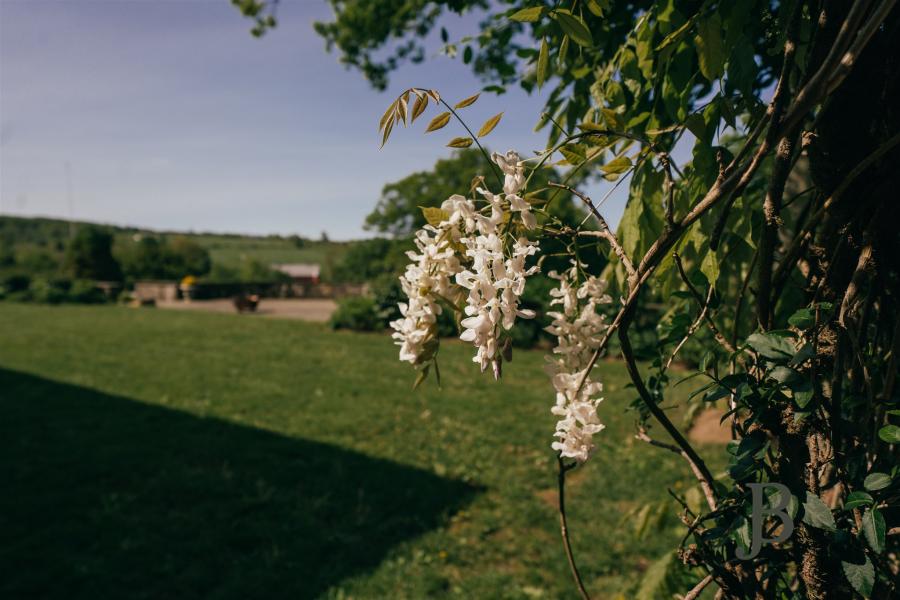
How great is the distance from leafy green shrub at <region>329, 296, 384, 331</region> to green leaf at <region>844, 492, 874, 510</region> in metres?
14.8

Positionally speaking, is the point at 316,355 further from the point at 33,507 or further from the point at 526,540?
the point at 526,540

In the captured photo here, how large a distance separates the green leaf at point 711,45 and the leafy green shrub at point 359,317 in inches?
573

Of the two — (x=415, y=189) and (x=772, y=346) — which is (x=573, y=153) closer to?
(x=772, y=346)

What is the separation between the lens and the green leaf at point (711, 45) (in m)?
0.97

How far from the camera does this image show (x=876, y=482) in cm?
77

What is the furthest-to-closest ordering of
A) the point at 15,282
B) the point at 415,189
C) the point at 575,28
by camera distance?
the point at 15,282 → the point at 415,189 → the point at 575,28

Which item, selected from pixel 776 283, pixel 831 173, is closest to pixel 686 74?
pixel 831 173

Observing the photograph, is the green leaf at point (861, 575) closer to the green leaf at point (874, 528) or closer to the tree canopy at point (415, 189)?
the green leaf at point (874, 528)

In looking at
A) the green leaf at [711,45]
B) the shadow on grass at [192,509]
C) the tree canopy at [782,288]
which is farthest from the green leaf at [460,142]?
the shadow on grass at [192,509]

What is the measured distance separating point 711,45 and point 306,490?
14.9 ft

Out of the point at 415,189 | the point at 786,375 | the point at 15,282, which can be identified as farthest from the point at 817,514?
the point at 15,282

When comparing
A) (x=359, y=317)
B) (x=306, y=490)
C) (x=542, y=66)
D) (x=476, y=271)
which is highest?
(x=542, y=66)

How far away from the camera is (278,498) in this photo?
15.0ft

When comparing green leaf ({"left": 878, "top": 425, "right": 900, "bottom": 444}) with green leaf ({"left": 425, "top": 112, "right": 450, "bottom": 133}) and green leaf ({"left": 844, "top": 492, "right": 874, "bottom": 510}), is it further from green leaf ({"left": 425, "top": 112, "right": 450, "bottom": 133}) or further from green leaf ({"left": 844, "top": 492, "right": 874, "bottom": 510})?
green leaf ({"left": 425, "top": 112, "right": 450, "bottom": 133})
